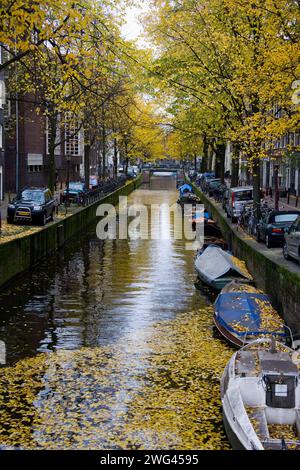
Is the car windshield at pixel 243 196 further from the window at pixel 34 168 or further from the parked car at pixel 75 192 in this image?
the window at pixel 34 168

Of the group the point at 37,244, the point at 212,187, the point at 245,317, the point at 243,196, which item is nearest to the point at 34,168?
the point at 212,187

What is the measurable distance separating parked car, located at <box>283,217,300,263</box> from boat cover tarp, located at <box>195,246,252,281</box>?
2.03 metres

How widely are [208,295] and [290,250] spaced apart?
4131mm

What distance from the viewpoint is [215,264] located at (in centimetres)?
2773

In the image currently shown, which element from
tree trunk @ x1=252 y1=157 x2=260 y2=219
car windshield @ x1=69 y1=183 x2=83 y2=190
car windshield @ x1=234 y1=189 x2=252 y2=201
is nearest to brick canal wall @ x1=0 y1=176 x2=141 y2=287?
car windshield @ x1=69 y1=183 x2=83 y2=190

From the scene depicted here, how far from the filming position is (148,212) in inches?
2451

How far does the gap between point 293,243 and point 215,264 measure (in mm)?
4725

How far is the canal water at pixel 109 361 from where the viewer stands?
13297mm

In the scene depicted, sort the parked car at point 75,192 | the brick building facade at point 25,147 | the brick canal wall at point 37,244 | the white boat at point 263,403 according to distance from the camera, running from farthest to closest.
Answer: the brick building facade at point 25,147 → the parked car at point 75,192 → the brick canal wall at point 37,244 → the white boat at point 263,403

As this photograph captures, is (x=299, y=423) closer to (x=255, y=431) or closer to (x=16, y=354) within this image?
(x=255, y=431)

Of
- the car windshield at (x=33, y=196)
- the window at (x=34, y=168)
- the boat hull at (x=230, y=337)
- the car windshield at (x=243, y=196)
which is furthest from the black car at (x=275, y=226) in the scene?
the window at (x=34, y=168)

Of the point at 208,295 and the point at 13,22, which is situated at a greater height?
the point at 13,22

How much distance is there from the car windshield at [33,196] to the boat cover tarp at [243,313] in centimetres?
1873

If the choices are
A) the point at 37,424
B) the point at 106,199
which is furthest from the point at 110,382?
the point at 106,199
